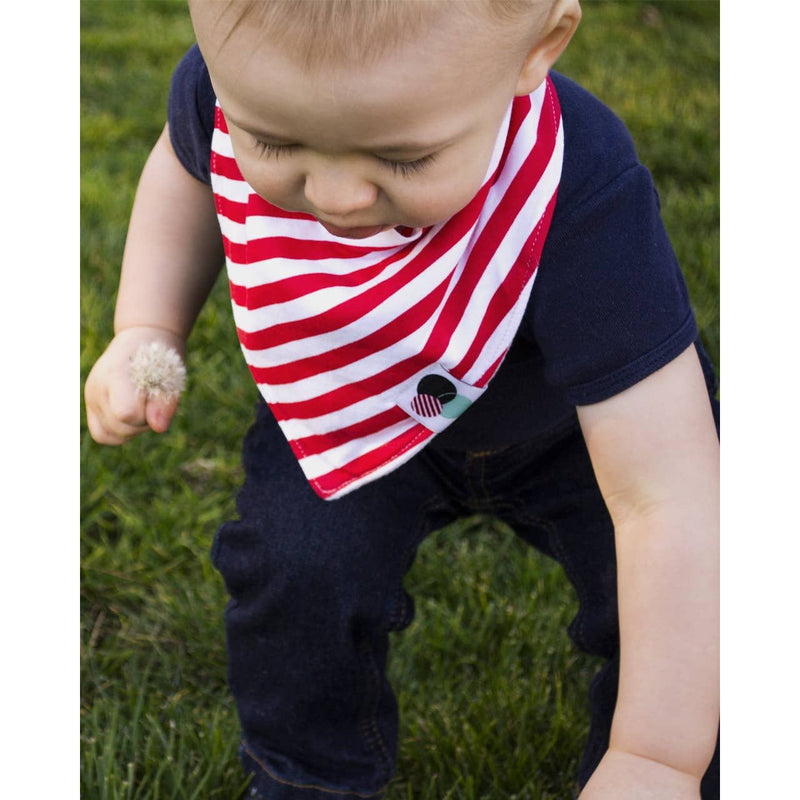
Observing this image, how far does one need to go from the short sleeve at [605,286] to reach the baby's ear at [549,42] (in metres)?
0.16

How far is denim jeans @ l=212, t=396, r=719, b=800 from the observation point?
1407 millimetres

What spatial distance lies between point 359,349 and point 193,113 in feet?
1.22

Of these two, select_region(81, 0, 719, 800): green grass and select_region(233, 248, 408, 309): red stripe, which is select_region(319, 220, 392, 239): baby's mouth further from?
select_region(81, 0, 719, 800): green grass

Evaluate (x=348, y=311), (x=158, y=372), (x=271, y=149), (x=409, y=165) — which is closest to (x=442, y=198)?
(x=409, y=165)

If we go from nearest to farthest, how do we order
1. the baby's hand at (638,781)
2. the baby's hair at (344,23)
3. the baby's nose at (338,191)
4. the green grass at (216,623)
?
the baby's hair at (344,23) < the baby's nose at (338,191) < the baby's hand at (638,781) < the green grass at (216,623)

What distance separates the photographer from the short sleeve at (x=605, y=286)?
114 centimetres

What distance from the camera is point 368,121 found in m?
0.91

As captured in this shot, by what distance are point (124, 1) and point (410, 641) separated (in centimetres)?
337

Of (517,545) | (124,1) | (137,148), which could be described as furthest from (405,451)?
(124,1)

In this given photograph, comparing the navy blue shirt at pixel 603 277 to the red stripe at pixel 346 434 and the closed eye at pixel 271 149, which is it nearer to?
the red stripe at pixel 346 434

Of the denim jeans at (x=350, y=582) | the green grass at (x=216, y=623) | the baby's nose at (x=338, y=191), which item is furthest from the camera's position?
the green grass at (x=216, y=623)

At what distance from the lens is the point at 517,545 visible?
6.55 feet

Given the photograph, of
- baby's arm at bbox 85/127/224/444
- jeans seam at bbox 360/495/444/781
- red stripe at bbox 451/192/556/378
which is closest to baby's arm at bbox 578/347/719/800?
red stripe at bbox 451/192/556/378

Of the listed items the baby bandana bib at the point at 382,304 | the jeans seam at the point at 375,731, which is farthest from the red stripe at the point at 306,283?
the jeans seam at the point at 375,731
